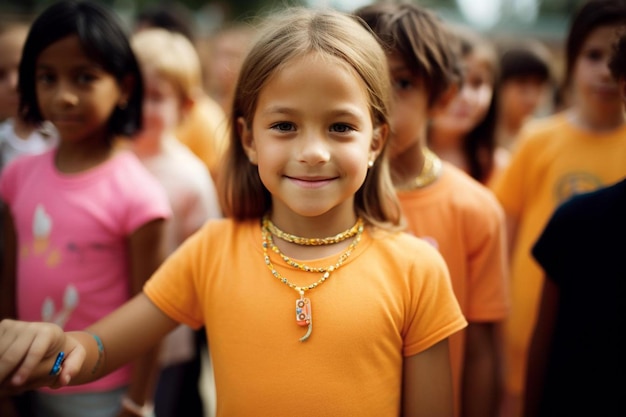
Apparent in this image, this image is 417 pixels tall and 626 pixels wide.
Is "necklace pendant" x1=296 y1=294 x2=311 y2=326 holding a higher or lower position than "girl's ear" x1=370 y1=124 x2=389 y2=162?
lower

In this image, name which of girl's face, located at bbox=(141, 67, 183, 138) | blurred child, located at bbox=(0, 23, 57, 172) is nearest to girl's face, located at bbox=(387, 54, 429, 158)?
girl's face, located at bbox=(141, 67, 183, 138)

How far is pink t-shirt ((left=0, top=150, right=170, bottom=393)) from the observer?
200 cm

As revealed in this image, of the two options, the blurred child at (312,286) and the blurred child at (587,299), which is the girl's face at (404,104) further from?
the blurred child at (587,299)

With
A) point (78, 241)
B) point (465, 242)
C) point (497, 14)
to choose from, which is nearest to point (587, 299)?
point (465, 242)

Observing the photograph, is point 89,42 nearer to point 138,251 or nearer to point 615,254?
point 138,251

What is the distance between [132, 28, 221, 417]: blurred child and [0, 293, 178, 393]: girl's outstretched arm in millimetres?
1064

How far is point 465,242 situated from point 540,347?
45cm

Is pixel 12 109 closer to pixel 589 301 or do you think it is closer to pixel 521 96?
pixel 589 301

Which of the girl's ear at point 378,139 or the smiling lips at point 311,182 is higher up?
the girl's ear at point 378,139

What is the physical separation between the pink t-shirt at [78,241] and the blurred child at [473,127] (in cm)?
213

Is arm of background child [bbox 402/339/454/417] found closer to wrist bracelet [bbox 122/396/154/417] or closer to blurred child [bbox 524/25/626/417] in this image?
blurred child [bbox 524/25/626/417]

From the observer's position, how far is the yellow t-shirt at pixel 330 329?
1.43 m

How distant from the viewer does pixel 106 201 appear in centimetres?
202

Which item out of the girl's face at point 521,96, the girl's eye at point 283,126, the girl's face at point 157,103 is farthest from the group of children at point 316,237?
the girl's face at point 521,96
